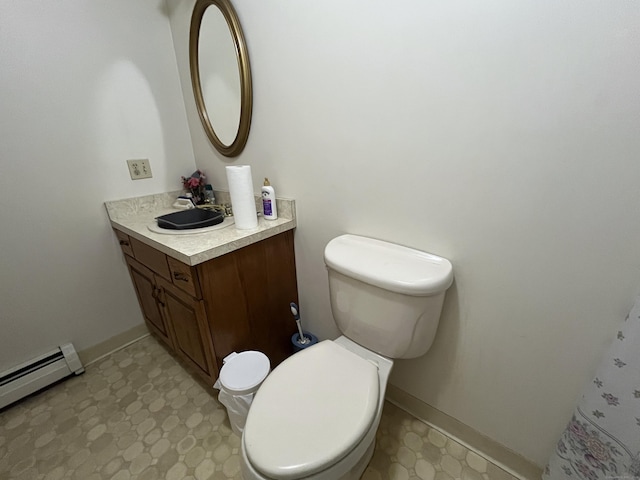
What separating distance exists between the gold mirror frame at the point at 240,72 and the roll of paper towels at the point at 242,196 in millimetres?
282

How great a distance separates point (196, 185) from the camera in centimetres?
167

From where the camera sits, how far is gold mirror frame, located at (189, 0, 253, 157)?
1187 mm

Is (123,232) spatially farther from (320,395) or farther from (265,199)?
(320,395)

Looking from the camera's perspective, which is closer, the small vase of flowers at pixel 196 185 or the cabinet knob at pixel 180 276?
the cabinet knob at pixel 180 276

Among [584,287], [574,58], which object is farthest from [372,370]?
[574,58]

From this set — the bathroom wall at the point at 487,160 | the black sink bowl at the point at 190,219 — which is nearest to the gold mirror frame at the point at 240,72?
the bathroom wall at the point at 487,160

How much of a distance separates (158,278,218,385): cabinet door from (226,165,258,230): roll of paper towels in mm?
377

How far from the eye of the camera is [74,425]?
1269mm

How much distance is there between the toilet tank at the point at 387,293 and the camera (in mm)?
866

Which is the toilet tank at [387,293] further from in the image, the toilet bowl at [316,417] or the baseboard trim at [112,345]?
the baseboard trim at [112,345]

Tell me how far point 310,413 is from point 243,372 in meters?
0.44

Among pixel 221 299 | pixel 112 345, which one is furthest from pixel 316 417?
pixel 112 345

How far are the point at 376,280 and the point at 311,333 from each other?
807 mm

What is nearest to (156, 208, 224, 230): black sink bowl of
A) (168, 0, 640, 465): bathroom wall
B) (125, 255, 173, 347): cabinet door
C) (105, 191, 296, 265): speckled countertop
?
(105, 191, 296, 265): speckled countertop
